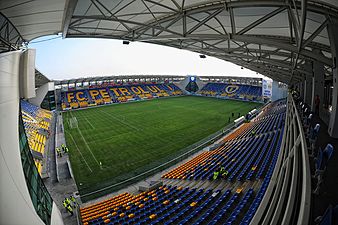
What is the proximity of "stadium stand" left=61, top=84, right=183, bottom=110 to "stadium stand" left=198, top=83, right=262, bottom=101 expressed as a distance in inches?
423

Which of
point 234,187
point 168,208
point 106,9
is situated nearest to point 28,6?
point 106,9

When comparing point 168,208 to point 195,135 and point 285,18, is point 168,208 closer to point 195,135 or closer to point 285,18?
point 285,18

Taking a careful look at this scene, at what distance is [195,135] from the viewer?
2911 cm

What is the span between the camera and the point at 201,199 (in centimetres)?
1280

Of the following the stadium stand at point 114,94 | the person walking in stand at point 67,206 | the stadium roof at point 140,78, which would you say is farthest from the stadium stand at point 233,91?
the person walking in stand at point 67,206

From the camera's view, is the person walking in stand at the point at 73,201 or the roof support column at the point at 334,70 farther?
the person walking in stand at the point at 73,201

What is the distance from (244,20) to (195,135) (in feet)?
65.6

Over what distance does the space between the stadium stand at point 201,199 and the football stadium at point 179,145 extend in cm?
8

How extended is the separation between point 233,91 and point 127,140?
167 feet

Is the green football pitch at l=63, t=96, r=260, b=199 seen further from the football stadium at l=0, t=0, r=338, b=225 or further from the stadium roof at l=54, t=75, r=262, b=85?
the stadium roof at l=54, t=75, r=262, b=85

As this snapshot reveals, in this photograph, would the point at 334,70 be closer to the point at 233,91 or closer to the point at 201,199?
the point at 201,199

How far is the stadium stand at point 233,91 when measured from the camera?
6378 centimetres

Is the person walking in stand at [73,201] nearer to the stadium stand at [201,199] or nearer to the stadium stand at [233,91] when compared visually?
the stadium stand at [201,199]

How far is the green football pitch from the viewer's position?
19031mm
